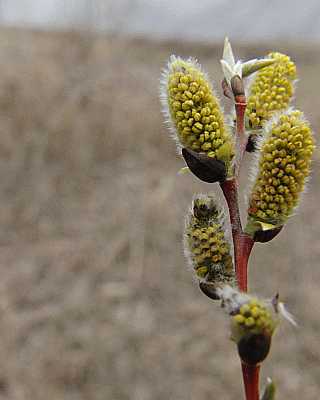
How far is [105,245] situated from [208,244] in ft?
16.3

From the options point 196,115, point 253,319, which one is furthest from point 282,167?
point 253,319

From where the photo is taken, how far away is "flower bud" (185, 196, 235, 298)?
0.81 m

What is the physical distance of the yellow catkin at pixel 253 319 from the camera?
67cm

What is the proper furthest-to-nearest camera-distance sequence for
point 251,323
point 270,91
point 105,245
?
point 105,245 → point 270,91 → point 251,323

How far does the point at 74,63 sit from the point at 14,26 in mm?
1864

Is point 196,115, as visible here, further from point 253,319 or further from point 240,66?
point 253,319

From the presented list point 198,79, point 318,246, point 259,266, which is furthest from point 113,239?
point 198,79

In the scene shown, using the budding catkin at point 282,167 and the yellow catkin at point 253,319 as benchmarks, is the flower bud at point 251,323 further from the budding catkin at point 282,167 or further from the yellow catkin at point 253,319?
the budding catkin at point 282,167

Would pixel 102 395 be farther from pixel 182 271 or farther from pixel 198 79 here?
pixel 198 79

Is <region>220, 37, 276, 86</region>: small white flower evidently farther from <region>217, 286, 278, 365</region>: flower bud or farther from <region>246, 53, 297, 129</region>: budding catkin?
<region>217, 286, 278, 365</region>: flower bud

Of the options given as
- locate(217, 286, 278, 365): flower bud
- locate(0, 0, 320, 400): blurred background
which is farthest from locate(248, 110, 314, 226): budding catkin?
locate(0, 0, 320, 400): blurred background

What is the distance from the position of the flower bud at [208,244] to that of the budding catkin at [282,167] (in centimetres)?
6

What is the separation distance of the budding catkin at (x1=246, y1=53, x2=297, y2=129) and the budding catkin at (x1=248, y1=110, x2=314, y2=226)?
0.09 m

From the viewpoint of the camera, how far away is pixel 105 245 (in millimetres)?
5730
